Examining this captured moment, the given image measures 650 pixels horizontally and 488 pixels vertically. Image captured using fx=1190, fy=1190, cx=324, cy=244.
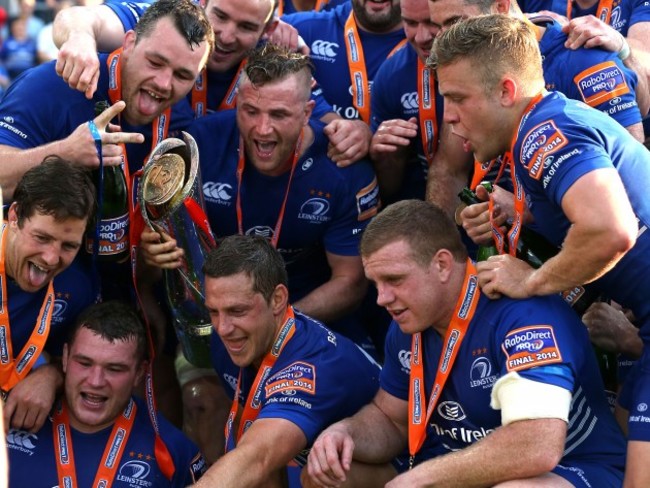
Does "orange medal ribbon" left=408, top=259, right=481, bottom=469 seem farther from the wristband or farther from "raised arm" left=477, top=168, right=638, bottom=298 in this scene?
the wristband

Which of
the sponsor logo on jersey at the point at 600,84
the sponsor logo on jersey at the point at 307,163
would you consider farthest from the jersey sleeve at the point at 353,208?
the sponsor logo on jersey at the point at 600,84

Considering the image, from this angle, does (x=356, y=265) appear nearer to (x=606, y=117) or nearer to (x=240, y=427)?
(x=240, y=427)

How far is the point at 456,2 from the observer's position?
18.4 feet

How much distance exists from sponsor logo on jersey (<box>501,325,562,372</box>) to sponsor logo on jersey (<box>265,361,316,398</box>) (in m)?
1.08

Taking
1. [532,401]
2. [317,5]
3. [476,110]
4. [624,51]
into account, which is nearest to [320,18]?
[317,5]

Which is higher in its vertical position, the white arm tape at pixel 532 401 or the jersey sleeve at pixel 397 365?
the white arm tape at pixel 532 401

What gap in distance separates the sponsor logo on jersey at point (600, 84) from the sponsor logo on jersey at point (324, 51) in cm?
185

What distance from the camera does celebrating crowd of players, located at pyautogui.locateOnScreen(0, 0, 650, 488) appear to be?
4.72 m

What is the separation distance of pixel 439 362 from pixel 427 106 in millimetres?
1644

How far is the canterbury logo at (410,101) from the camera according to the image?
249 inches

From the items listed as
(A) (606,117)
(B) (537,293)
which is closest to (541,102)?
(A) (606,117)

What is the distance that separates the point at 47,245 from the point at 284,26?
2.10 m

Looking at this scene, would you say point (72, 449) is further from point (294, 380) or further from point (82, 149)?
point (82, 149)

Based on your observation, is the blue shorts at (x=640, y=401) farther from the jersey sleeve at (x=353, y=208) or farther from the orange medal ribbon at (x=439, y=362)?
the jersey sleeve at (x=353, y=208)
